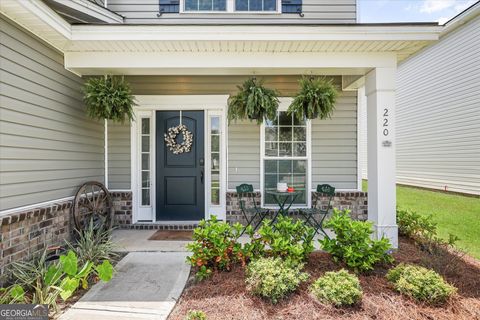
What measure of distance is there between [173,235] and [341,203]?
283 cm

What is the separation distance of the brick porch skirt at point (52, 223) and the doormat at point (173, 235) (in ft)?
0.43

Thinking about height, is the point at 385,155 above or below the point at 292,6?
below

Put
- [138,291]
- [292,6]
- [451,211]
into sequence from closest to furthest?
[138,291]
[292,6]
[451,211]

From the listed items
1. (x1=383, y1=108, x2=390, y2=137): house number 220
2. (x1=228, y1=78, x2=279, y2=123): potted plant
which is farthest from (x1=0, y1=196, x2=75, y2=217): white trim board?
(x1=383, y1=108, x2=390, y2=137): house number 220

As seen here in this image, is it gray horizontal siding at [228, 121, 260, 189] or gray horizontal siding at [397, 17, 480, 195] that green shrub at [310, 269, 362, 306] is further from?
gray horizontal siding at [397, 17, 480, 195]

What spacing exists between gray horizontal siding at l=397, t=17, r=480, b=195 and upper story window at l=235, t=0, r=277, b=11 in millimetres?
Result: 6309

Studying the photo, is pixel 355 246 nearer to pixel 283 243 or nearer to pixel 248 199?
pixel 283 243

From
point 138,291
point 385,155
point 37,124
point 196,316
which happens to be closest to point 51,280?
point 138,291

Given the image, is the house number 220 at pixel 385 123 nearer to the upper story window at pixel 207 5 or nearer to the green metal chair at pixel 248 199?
the green metal chair at pixel 248 199

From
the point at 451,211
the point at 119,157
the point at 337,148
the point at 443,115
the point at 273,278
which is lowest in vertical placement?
the point at 451,211

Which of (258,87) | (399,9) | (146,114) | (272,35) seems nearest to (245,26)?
(272,35)

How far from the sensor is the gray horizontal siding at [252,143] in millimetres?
4871

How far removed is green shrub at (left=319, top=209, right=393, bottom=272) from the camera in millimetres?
2877

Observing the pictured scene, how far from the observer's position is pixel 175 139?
4.88 metres
